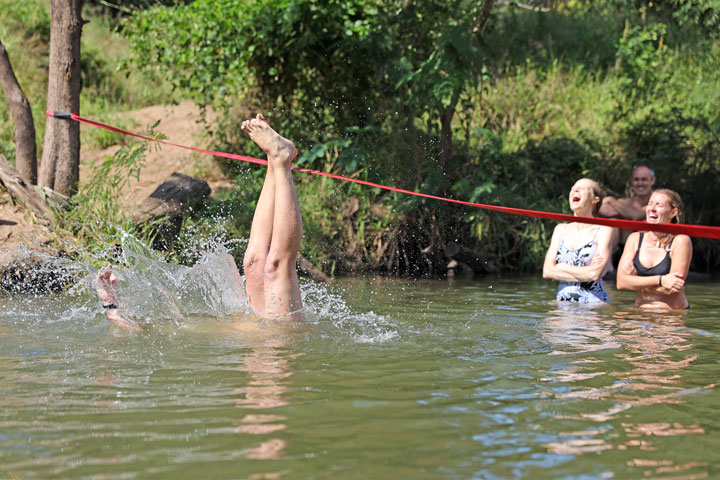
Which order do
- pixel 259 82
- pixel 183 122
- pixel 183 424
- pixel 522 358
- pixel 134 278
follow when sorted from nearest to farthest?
pixel 183 424 → pixel 522 358 → pixel 134 278 → pixel 259 82 → pixel 183 122

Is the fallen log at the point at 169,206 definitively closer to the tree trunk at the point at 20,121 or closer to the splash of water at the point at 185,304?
the tree trunk at the point at 20,121

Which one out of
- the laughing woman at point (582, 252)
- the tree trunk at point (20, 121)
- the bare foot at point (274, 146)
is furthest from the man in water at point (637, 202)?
the tree trunk at point (20, 121)

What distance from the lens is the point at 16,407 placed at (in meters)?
3.86

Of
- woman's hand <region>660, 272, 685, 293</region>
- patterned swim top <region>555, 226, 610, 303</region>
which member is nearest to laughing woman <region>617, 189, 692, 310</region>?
woman's hand <region>660, 272, 685, 293</region>

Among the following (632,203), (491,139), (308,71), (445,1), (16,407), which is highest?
(445,1)

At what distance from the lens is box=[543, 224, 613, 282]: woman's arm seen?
682 cm

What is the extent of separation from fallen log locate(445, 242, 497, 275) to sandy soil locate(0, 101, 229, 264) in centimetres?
354

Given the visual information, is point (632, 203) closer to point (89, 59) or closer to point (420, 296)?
point (420, 296)

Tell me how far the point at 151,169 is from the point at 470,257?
197 inches

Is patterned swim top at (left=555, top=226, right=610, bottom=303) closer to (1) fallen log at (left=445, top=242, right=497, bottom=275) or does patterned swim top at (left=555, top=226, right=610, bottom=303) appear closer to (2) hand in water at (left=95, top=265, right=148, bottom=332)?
(2) hand in water at (left=95, top=265, right=148, bottom=332)

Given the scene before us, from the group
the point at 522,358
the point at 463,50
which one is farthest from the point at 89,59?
the point at 522,358

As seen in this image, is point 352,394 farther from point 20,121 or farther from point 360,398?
point 20,121

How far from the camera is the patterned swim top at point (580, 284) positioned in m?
6.93

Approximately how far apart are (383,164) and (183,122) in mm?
4578
